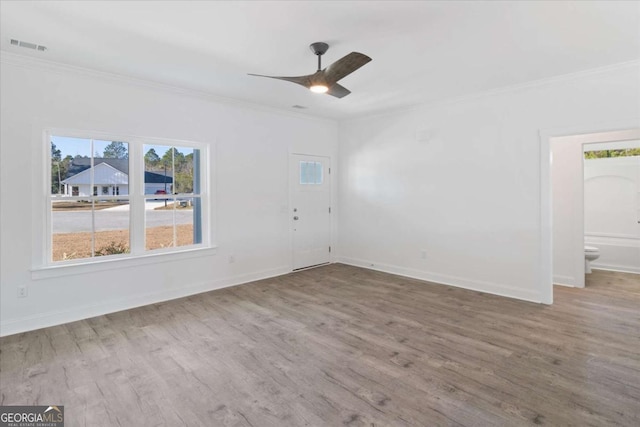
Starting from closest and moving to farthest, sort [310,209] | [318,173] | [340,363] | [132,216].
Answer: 1. [340,363]
2. [132,216]
3. [310,209]
4. [318,173]

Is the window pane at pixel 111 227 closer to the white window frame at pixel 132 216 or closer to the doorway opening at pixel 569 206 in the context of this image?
the white window frame at pixel 132 216

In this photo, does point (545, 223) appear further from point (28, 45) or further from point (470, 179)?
point (28, 45)

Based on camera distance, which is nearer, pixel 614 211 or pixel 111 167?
pixel 111 167

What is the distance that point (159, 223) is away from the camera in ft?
14.5

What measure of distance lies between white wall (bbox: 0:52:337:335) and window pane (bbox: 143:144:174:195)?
23 cm

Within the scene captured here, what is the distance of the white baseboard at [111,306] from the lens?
339 cm

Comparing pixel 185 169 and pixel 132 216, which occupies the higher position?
pixel 185 169

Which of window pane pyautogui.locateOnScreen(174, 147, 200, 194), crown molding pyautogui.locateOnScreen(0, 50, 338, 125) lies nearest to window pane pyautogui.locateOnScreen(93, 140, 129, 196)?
window pane pyautogui.locateOnScreen(174, 147, 200, 194)

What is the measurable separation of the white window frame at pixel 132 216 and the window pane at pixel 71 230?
0.17 ft

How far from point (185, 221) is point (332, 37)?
3.10 m

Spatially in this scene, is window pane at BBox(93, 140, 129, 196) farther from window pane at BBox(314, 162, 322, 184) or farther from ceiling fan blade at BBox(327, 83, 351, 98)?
window pane at BBox(314, 162, 322, 184)

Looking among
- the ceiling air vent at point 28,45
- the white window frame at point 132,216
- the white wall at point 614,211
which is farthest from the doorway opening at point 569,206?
the ceiling air vent at point 28,45

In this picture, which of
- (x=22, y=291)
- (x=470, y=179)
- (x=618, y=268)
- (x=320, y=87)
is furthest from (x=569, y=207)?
(x=22, y=291)

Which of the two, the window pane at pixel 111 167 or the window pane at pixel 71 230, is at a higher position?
the window pane at pixel 111 167
